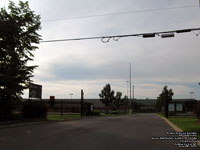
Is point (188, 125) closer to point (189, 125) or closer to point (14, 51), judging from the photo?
point (189, 125)

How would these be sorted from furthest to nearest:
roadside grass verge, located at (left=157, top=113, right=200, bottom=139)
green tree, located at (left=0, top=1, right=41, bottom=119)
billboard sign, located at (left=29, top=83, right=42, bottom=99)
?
billboard sign, located at (left=29, top=83, right=42, bottom=99), green tree, located at (left=0, top=1, right=41, bottom=119), roadside grass verge, located at (left=157, top=113, right=200, bottom=139)

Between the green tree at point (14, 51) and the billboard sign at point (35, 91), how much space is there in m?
1.66

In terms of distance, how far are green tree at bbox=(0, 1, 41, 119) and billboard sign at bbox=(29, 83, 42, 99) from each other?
1.66m

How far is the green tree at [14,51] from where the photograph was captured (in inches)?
835

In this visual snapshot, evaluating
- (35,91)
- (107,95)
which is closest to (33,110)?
(35,91)

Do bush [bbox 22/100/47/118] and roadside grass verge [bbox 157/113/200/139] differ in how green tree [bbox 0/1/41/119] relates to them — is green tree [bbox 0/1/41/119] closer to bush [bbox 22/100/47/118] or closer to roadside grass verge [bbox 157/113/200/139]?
bush [bbox 22/100/47/118]

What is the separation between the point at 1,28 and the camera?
21156 mm

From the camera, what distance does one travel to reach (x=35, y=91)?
27156 mm

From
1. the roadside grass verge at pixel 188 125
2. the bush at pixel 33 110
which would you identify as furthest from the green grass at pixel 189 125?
the bush at pixel 33 110

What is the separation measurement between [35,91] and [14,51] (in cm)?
627

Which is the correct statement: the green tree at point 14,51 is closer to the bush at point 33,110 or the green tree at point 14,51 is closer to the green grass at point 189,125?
the bush at point 33,110

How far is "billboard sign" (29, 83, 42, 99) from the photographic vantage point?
2615cm

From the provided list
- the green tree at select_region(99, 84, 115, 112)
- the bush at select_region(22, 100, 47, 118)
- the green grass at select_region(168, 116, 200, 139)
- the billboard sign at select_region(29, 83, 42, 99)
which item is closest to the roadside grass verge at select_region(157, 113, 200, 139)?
the green grass at select_region(168, 116, 200, 139)

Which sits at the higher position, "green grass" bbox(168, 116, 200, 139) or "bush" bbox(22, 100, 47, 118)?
"bush" bbox(22, 100, 47, 118)
